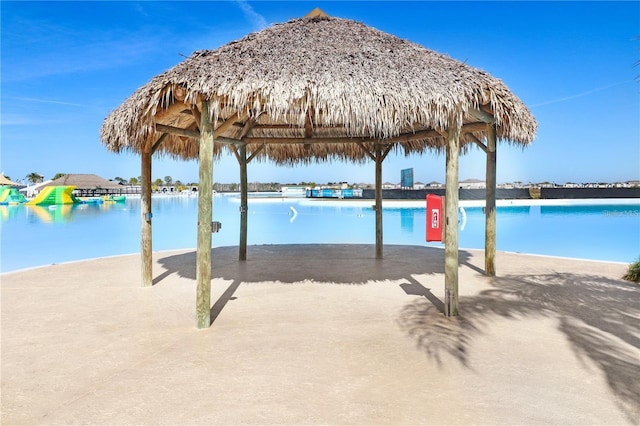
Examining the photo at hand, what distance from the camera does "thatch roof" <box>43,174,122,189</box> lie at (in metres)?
48.4

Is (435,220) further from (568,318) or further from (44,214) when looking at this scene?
(44,214)

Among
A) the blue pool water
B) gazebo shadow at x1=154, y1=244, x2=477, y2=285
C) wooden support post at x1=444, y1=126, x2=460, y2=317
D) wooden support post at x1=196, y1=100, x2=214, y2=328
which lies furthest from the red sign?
the blue pool water

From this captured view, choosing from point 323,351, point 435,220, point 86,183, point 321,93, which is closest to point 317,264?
point 435,220

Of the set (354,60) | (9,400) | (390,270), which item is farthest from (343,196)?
(9,400)

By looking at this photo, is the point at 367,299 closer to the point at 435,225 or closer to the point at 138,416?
the point at 435,225

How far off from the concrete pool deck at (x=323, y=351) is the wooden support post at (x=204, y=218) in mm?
252

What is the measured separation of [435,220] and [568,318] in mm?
1797

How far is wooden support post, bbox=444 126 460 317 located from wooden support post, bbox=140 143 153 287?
4.19m

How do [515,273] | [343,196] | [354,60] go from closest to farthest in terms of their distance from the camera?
[354,60], [515,273], [343,196]

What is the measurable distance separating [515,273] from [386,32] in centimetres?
442

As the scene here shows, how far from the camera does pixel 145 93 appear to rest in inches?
186

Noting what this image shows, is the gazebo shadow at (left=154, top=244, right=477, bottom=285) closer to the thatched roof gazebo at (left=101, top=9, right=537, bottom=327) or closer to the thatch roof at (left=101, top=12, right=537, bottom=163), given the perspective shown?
the thatched roof gazebo at (left=101, top=9, right=537, bottom=327)

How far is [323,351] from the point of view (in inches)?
145

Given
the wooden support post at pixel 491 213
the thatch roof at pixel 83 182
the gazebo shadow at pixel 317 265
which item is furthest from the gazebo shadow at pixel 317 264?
the thatch roof at pixel 83 182
